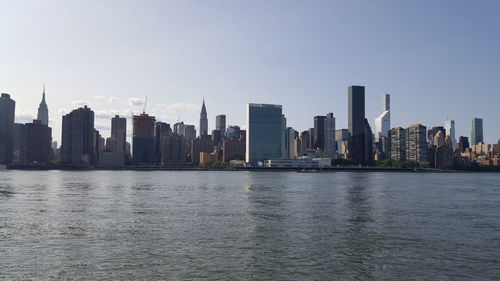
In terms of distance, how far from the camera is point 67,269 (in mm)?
37469

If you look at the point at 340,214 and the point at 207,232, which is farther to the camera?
the point at 340,214

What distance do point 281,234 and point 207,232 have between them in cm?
866

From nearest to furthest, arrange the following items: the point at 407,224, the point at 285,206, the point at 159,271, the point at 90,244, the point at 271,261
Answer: the point at 159,271
the point at 271,261
the point at 90,244
the point at 407,224
the point at 285,206

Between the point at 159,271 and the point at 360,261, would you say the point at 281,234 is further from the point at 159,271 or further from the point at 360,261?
the point at 159,271

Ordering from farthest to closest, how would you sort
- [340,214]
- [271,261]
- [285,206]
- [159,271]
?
[285,206]
[340,214]
[271,261]
[159,271]

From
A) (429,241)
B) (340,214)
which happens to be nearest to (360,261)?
(429,241)

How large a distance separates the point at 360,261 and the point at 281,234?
14170 millimetres

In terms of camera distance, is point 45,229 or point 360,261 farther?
point 45,229

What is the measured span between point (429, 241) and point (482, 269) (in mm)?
11816

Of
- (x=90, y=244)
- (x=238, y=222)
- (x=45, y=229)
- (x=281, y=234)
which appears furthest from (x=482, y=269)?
(x=45, y=229)

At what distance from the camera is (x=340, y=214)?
74.2m

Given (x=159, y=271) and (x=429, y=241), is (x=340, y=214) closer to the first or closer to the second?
(x=429, y=241)

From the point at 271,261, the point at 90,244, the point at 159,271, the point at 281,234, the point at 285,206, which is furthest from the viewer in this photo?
the point at 285,206

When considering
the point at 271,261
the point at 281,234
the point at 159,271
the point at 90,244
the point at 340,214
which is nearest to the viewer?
the point at 159,271
